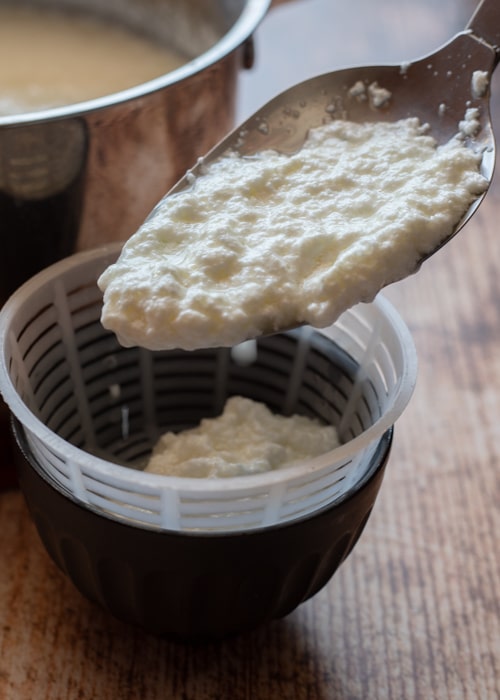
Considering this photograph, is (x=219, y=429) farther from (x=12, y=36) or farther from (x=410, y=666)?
(x=12, y=36)

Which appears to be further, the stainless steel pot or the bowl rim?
the stainless steel pot

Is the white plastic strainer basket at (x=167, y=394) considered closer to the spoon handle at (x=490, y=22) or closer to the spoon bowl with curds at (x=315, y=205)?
the spoon bowl with curds at (x=315, y=205)

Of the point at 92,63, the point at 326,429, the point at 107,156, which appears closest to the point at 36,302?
the point at 107,156

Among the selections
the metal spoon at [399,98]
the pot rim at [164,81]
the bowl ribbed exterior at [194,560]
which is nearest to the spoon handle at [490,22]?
the metal spoon at [399,98]

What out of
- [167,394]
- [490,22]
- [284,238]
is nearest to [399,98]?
[490,22]

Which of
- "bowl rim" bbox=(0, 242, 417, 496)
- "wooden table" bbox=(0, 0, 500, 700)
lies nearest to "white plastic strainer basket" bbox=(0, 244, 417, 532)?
"bowl rim" bbox=(0, 242, 417, 496)

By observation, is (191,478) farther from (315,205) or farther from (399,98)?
(399,98)

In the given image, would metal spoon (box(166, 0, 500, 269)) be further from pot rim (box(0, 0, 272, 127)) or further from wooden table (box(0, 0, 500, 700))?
wooden table (box(0, 0, 500, 700))
